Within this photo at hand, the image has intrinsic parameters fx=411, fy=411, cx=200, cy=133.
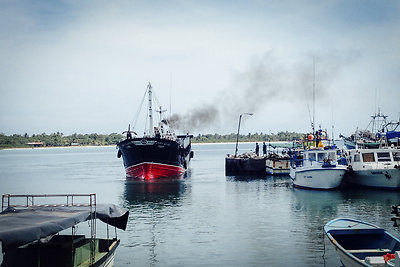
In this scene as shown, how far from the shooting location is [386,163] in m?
43.5

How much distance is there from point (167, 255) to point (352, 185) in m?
32.3

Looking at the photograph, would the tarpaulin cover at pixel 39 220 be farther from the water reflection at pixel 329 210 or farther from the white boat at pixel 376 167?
the white boat at pixel 376 167

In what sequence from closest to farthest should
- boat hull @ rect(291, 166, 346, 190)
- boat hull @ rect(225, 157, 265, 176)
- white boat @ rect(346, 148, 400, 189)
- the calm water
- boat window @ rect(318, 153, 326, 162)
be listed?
the calm water < white boat @ rect(346, 148, 400, 189) < boat hull @ rect(291, 166, 346, 190) < boat window @ rect(318, 153, 326, 162) < boat hull @ rect(225, 157, 265, 176)

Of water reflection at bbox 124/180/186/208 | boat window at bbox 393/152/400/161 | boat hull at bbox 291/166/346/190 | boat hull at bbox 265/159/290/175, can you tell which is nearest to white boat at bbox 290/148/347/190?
boat hull at bbox 291/166/346/190

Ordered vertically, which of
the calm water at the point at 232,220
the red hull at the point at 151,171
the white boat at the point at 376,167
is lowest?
the calm water at the point at 232,220

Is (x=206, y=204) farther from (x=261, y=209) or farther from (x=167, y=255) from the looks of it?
(x=167, y=255)

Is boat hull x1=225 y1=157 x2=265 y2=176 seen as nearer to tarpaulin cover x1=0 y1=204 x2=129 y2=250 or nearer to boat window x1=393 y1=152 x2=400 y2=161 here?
boat window x1=393 y1=152 x2=400 y2=161

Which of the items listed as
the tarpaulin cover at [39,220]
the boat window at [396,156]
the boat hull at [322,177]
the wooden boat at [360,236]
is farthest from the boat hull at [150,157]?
the wooden boat at [360,236]

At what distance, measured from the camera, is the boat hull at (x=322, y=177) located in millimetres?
44531

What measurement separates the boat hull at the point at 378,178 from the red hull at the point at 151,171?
2872 centimetres

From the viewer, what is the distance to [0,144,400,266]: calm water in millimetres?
22109

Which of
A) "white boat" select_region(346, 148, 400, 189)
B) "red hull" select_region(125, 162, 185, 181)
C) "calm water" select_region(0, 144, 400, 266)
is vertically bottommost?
"calm water" select_region(0, 144, 400, 266)

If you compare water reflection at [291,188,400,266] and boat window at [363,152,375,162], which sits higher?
boat window at [363,152,375,162]

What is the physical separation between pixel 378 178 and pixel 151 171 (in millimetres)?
32611
